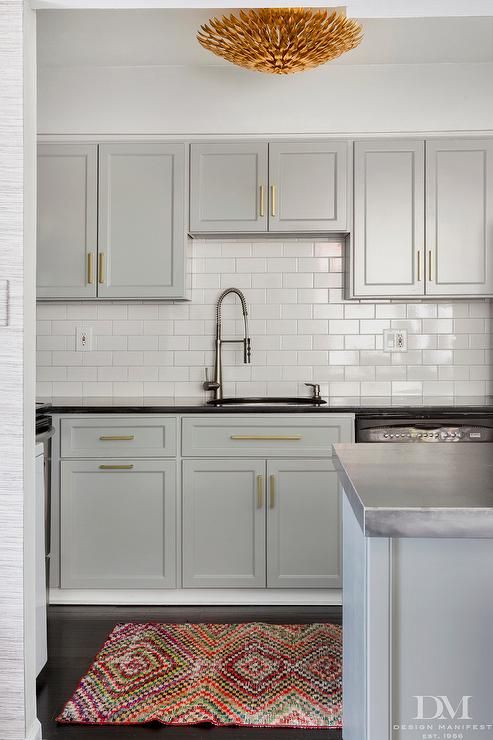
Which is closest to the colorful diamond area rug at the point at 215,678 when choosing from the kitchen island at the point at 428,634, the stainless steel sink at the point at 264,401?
the kitchen island at the point at 428,634

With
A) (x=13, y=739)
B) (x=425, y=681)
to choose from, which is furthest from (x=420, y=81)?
(x=13, y=739)

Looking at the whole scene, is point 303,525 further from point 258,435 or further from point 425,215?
point 425,215

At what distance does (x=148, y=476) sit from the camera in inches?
121

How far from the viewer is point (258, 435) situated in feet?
10.1

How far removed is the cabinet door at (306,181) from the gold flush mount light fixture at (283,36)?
62 cm

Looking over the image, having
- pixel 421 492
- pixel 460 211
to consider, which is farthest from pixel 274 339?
pixel 421 492

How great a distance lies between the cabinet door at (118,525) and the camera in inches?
121

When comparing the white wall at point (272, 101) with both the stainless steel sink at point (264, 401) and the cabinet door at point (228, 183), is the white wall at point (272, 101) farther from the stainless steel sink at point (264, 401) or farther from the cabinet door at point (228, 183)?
the stainless steel sink at point (264, 401)

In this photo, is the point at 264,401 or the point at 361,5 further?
the point at 264,401

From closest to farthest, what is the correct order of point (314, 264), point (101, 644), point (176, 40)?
1. point (101, 644)
2. point (176, 40)
3. point (314, 264)

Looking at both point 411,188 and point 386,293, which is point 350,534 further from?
point 411,188

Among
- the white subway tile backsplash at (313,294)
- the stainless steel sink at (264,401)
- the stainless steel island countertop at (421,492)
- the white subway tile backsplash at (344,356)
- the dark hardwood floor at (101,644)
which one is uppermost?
the white subway tile backsplash at (313,294)

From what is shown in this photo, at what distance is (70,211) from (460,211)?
2087 mm

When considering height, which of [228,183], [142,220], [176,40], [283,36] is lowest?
[142,220]
